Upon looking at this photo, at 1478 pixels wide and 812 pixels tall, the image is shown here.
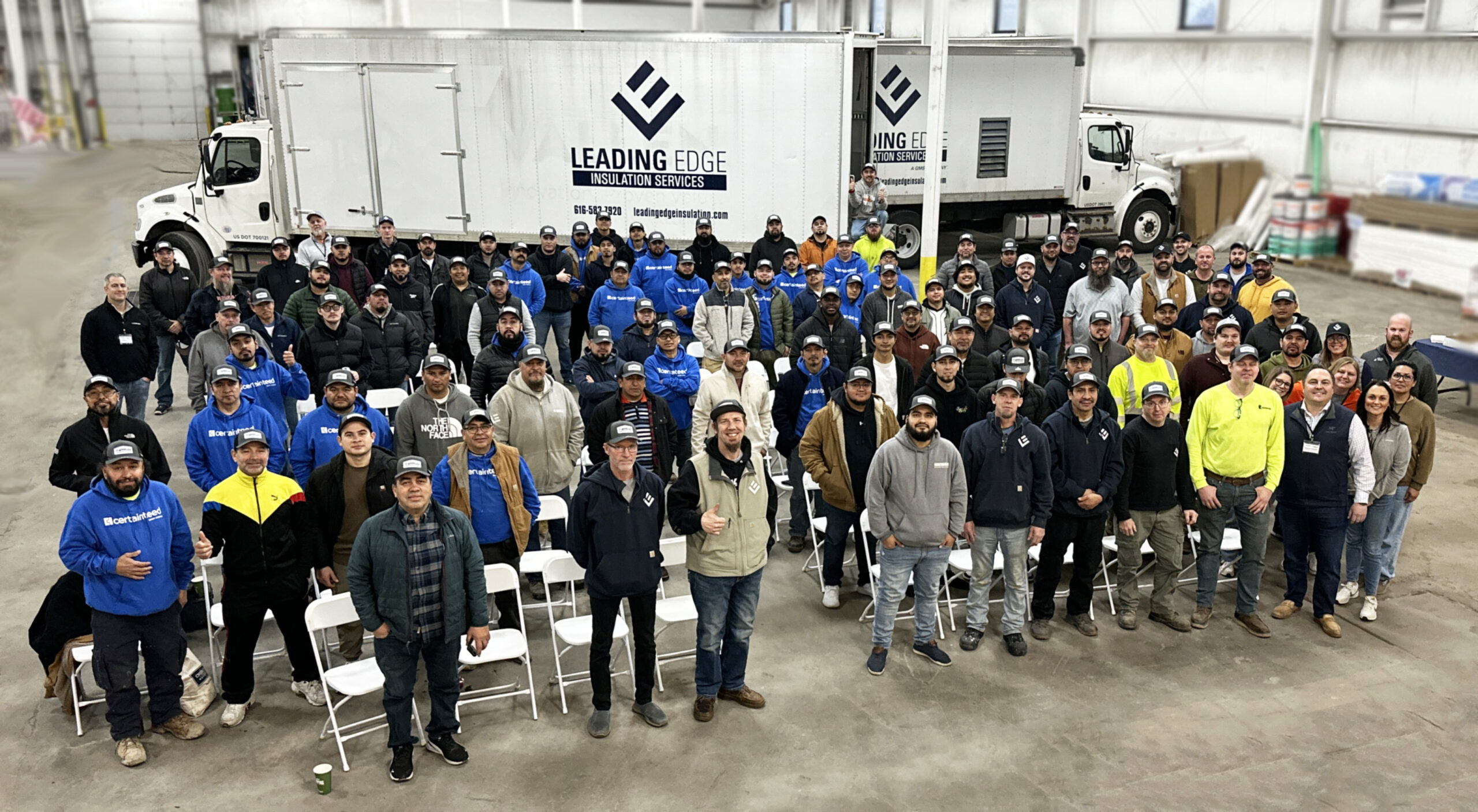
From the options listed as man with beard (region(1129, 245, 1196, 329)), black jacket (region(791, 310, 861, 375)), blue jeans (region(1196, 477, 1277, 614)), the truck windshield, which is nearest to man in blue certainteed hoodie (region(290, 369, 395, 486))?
black jacket (region(791, 310, 861, 375))

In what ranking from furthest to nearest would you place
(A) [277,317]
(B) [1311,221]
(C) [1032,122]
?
1. (C) [1032,122]
2. (A) [277,317]
3. (B) [1311,221]

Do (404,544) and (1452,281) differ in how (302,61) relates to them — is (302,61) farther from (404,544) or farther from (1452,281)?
(1452,281)

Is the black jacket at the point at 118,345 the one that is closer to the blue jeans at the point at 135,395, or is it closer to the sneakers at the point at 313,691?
the blue jeans at the point at 135,395

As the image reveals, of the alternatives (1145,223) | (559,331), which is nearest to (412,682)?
(559,331)

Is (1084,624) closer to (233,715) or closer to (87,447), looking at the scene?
(233,715)

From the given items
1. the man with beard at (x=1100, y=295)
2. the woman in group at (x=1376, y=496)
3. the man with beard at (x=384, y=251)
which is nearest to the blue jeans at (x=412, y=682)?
the woman in group at (x=1376, y=496)

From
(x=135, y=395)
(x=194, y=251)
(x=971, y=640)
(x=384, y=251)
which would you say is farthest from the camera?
(x=194, y=251)

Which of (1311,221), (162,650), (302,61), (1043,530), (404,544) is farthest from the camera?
(302,61)

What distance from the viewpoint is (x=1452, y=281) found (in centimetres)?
81

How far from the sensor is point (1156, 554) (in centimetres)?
729

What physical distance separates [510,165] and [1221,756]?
10.7m

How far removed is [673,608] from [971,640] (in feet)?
6.46

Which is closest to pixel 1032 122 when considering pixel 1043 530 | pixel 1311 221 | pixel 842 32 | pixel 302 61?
pixel 842 32

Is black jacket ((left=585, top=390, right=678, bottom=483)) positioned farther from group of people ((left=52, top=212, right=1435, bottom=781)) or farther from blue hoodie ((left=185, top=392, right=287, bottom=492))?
blue hoodie ((left=185, top=392, right=287, bottom=492))
